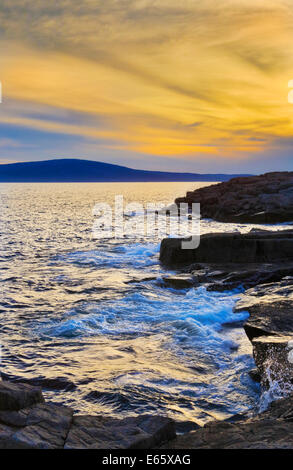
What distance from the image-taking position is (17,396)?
494 centimetres

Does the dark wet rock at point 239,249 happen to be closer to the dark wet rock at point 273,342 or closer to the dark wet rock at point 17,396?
the dark wet rock at point 273,342

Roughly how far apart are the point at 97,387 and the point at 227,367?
2.85 meters

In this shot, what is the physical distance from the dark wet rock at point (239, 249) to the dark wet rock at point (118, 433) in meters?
13.0

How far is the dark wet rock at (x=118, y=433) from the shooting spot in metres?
4.38

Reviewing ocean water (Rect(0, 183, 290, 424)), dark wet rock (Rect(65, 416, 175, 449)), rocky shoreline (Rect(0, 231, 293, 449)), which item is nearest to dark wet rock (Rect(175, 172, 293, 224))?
ocean water (Rect(0, 183, 290, 424))

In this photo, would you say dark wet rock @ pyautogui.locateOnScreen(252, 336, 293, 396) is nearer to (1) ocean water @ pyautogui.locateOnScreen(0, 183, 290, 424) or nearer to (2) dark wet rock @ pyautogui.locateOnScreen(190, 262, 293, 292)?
A: (1) ocean water @ pyautogui.locateOnScreen(0, 183, 290, 424)

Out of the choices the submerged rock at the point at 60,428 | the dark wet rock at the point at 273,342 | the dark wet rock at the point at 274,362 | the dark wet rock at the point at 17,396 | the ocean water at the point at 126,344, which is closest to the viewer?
the submerged rock at the point at 60,428

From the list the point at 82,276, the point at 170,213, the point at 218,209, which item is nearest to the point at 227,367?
the point at 82,276

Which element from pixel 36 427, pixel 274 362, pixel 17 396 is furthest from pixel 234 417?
pixel 17 396

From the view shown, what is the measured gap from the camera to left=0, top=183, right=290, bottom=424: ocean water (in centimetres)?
711

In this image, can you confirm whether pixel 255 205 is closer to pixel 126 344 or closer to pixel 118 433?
pixel 126 344

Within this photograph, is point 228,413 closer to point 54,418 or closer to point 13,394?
point 54,418

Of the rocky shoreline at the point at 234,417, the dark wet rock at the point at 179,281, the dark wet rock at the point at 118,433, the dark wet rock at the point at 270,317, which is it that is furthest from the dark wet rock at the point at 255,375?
the dark wet rock at the point at 179,281
